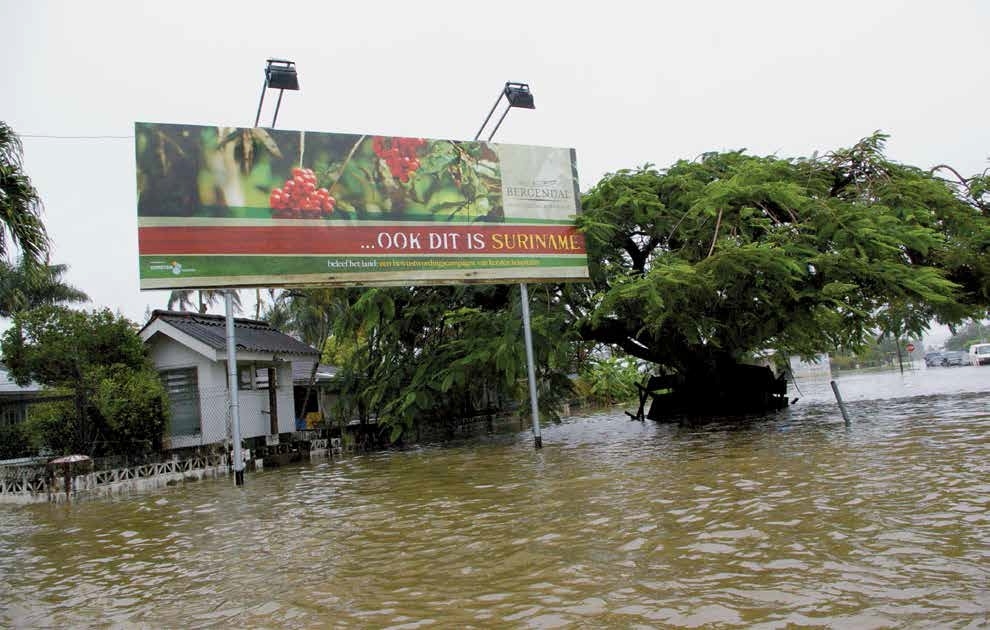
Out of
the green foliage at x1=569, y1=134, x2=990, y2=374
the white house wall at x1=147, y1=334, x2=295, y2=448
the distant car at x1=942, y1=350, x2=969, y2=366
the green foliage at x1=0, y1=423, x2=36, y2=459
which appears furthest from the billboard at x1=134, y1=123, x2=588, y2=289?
the distant car at x1=942, y1=350, x2=969, y2=366

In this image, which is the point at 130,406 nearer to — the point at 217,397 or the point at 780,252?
the point at 217,397

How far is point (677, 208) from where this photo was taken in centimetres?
1634

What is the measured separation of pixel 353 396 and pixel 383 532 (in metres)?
11.4

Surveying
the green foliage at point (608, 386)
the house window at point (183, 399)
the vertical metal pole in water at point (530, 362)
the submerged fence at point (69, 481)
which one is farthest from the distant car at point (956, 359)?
the submerged fence at point (69, 481)

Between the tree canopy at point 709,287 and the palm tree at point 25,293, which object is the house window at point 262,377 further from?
the palm tree at point 25,293

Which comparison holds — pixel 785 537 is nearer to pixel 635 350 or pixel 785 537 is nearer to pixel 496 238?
pixel 496 238

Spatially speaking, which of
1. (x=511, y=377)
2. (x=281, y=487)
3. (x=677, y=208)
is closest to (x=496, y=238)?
(x=511, y=377)

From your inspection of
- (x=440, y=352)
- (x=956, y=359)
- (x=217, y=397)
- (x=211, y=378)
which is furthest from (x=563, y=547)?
(x=956, y=359)

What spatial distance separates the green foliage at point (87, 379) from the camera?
13.3m

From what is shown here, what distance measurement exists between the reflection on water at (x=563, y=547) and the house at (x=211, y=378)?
5554mm

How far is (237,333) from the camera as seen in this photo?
18.8 metres

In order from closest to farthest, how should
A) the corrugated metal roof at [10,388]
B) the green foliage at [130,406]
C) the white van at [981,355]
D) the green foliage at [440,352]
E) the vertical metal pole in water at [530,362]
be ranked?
the green foliage at [130,406]
the vertical metal pole in water at [530,362]
the green foliage at [440,352]
the corrugated metal roof at [10,388]
the white van at [981,355]

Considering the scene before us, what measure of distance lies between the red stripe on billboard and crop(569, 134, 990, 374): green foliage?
1141mm

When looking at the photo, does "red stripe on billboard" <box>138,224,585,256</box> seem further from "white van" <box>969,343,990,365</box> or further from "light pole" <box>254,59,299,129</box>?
"white van" <box>969,343,990,365</box>
